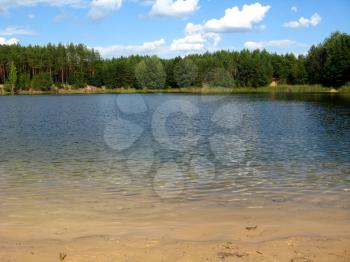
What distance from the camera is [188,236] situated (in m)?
9.02

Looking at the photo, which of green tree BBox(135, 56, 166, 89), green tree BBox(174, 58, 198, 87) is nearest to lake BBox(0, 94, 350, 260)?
green tree BBox(174, 58, 198, 87)

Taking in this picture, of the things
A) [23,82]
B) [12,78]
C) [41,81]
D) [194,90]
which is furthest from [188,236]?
[23,82]

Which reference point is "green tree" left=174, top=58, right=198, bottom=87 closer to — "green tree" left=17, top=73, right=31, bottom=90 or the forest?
the forest

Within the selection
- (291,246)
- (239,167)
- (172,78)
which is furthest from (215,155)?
(172,78)

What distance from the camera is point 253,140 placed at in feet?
89.4

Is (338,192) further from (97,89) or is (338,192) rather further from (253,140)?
(97,89)

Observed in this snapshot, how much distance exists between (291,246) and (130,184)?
25.4ft

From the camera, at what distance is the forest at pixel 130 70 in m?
141

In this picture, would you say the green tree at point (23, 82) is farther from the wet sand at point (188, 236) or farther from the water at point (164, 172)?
the wet sand at point (188, 236)

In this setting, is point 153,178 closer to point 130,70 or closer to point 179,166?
point 179,166

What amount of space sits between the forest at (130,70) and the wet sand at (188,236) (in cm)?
12871

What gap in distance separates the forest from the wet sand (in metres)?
129

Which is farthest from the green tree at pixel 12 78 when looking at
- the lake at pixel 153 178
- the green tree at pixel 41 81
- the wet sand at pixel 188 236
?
the wet sand at pixel 188 236

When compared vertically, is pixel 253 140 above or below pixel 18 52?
below
